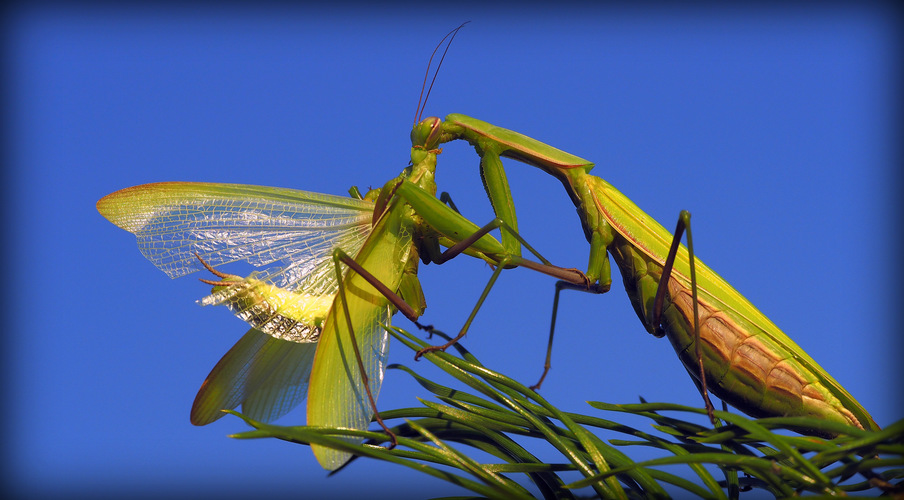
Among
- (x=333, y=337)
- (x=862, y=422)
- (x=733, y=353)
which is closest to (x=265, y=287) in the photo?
(x=333, y=337)

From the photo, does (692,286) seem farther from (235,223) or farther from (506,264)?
(235,223)

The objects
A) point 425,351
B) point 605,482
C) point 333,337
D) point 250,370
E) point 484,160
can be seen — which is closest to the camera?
point 605,482

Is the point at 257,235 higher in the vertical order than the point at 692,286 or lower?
higher

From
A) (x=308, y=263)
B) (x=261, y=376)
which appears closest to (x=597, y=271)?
(x=308, y=263)

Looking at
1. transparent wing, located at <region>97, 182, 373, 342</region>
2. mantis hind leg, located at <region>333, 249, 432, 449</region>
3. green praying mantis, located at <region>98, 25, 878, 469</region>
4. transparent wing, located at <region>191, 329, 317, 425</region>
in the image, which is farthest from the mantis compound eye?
transparent wing, located at <region>191, 329, 317, 425</region>

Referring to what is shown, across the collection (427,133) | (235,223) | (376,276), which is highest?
(427,133)

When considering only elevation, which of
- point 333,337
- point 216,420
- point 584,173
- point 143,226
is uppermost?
point 584,173

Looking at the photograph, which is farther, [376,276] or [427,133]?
[427,133]

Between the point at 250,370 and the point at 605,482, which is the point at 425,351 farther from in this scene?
the point at 250,370
